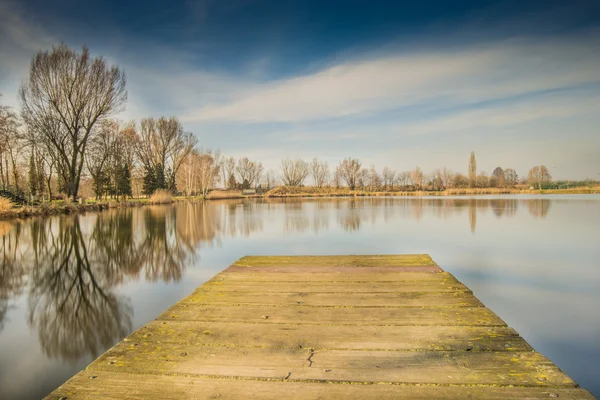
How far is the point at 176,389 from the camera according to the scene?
1.71 metres

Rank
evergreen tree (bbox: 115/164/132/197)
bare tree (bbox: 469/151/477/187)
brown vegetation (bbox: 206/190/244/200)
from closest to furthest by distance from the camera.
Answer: evergreen tree (bbox: 115/164/132/197) → brown vegetation (bbox: 206/190/244/200) → bare tree (bbox: 469/151/477/187)

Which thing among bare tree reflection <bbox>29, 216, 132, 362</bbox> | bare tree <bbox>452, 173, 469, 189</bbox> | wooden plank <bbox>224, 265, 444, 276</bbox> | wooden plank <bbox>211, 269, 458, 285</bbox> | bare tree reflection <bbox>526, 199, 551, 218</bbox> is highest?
bare tree <bbox>452, 173, 469, 189</bbox>

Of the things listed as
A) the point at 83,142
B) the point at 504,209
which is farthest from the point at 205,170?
the point at 504,209

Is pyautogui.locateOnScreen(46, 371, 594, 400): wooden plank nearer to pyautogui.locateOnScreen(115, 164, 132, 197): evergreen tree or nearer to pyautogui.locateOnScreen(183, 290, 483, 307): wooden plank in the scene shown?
pyautogui.locateOnScreen(183, 290, 483, 307): wooden plank

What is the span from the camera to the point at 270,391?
66.2 inches

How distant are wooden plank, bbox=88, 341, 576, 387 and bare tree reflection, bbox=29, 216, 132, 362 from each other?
55.8 inches

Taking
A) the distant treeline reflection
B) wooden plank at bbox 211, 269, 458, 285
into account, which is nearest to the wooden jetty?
wooden plank at bbox 211, 269, 458, 285

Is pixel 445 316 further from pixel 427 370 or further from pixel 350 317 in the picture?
pixel 427 370

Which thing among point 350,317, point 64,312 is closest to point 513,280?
point 350,317

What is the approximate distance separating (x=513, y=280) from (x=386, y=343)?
15.1ft

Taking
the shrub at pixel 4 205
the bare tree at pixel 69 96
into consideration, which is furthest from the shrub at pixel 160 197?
the shrub at pixel 4 205

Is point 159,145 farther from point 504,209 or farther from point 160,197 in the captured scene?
point 504,209

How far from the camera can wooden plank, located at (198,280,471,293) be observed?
3.51 m

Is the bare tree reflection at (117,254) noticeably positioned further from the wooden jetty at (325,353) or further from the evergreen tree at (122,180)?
the evergreen tree at (122,180)
